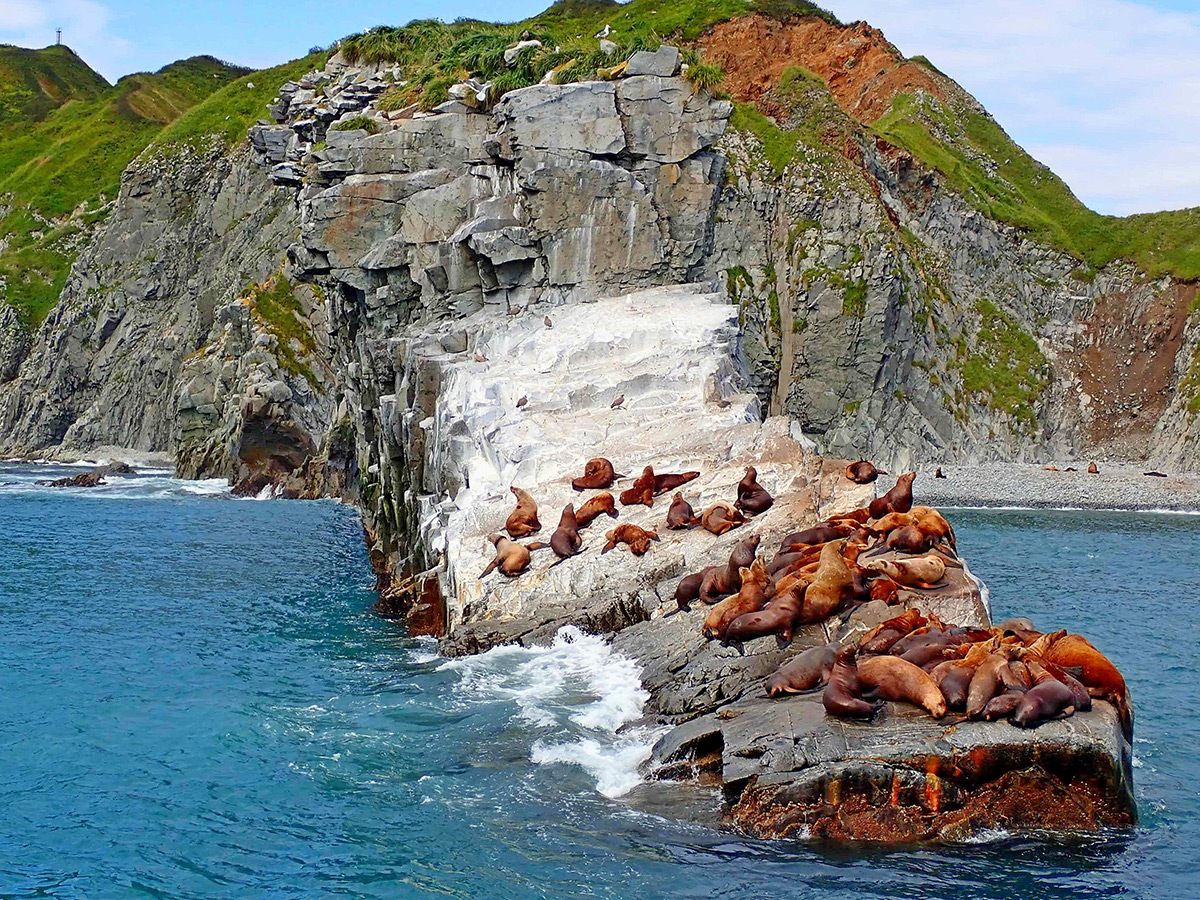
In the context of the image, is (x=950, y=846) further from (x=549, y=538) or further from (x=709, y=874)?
(x=549, y=538)

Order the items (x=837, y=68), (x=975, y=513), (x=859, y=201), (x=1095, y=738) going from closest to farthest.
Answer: (x=1095, y=738), (x=975, y=513), (x=859, y=201), (x=837, y=68)

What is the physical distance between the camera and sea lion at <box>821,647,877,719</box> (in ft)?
49.7

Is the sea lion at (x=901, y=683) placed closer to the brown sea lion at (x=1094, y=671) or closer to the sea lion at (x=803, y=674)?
the sea lion at (x=803, y=674)

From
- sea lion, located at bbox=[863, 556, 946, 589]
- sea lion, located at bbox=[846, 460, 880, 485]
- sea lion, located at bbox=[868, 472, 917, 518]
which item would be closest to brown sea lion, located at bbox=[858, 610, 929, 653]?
sea lion, located at bbox=[863, 556, 946, 589]

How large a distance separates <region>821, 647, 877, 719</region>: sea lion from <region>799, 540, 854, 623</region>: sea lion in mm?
2899

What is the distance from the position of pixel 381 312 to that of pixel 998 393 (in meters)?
49.9

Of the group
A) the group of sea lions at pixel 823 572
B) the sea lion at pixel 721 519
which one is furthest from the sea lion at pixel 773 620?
the sea lion at pixel 721 519

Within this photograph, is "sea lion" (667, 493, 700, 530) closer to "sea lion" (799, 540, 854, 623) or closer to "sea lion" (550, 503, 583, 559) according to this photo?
"sea lion" (550, 503, 583, 559)

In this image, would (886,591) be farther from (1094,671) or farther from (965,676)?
(1094,671)

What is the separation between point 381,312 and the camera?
152ft

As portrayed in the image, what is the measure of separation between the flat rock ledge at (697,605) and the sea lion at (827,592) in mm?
252

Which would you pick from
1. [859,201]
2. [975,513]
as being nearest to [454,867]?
[975,513]

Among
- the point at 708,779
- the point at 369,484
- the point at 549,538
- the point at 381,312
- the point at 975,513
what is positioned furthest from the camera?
the point at 975,513

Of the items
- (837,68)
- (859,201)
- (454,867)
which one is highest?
(837,68)
